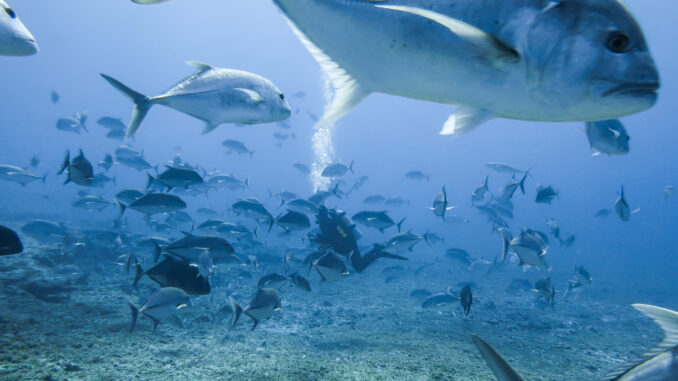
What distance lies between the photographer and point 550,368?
4363mm

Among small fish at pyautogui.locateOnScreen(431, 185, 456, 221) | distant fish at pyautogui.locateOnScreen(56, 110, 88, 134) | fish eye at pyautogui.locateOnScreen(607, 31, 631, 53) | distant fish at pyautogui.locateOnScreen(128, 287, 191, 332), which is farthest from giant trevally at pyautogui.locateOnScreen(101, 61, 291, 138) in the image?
distant fish at pyautogui.locateOnScreen(56, 110, 88, 134)

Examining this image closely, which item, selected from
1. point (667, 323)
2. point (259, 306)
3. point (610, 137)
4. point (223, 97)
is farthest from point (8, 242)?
point (610, 137)

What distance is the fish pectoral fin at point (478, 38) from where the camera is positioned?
0.74 meters

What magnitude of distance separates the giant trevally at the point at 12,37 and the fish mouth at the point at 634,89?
289cm

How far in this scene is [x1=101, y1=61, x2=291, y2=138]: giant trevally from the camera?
2.48m

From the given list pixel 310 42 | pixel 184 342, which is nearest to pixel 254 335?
pixel 184 342

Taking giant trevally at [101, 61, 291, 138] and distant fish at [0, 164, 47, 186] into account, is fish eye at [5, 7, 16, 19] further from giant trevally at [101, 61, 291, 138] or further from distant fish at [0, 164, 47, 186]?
distant fish at [0, 164, 47, 186]

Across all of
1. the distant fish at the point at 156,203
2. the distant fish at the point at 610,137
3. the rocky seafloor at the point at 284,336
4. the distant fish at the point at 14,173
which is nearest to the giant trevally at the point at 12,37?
the rocky seafloor at the point at 284,336

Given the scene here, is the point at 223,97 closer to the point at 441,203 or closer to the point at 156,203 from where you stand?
the point at 156,203

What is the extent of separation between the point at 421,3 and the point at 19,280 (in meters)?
8.93

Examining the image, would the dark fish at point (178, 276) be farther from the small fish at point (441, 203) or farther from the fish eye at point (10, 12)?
the small fish at point (441, 203)

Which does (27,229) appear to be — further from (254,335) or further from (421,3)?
(421,3)

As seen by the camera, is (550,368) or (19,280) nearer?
(550,368)

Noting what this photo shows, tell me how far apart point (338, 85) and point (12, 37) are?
2141 millimetres
